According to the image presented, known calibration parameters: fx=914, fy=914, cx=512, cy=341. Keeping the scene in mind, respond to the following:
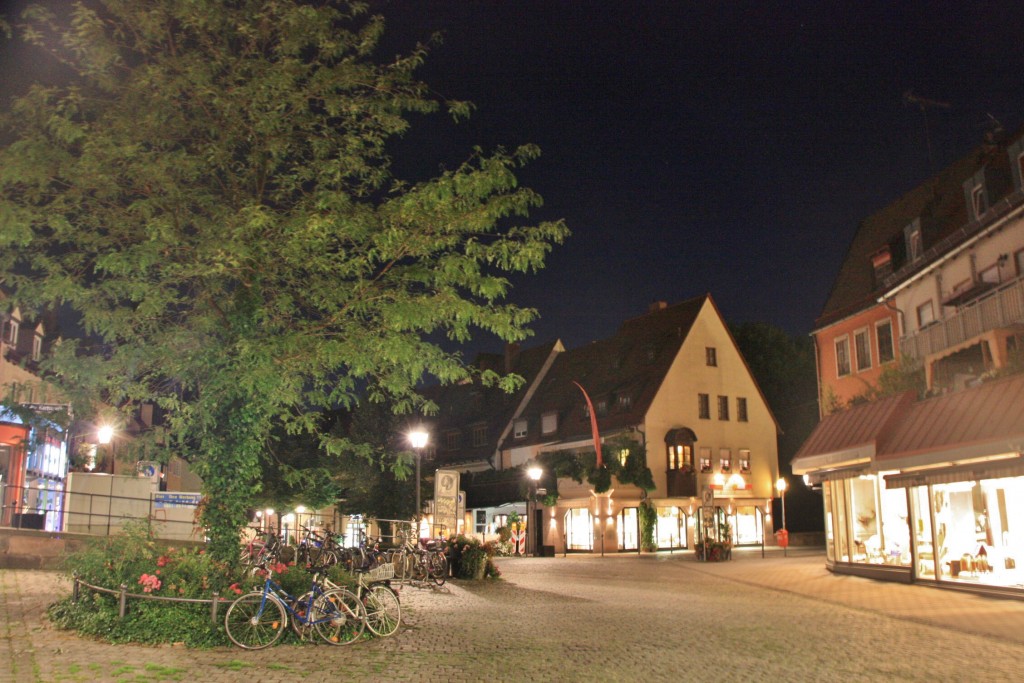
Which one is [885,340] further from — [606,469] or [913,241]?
[606,469]

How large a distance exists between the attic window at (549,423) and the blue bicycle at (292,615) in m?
39.8

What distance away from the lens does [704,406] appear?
49.0 m

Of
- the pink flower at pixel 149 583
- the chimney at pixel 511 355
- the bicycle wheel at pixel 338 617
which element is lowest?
the bicycle wheel at pixel 338 617

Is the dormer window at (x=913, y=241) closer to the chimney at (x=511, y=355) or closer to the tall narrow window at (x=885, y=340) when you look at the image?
the tall narrow window at (x=885, y=340)

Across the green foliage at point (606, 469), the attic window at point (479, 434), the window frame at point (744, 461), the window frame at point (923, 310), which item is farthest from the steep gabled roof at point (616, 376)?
the window frame at point (923, 310)

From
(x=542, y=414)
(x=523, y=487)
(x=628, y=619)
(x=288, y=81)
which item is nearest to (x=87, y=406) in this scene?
(x=288, y=81)

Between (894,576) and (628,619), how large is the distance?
11.8 m

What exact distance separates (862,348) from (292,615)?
2409cm

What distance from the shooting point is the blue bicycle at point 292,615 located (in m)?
11.9

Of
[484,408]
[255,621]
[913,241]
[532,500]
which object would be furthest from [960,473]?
[484,408]

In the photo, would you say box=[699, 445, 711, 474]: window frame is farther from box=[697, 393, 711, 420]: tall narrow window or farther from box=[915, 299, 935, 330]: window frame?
box=[915, 299, 935, 330]: window frame

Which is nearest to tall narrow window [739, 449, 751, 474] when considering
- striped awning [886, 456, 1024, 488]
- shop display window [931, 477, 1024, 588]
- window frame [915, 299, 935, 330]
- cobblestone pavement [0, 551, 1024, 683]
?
window frame [915, 299, 935, 330]

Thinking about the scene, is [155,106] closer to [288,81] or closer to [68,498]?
[288,81]

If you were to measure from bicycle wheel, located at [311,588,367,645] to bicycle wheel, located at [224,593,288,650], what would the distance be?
458 millimetres
